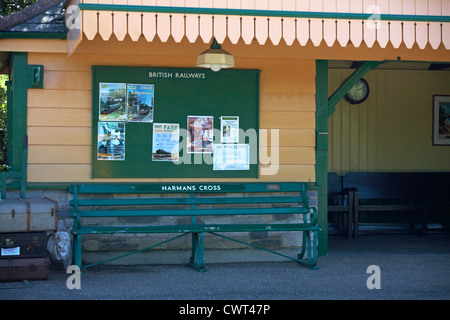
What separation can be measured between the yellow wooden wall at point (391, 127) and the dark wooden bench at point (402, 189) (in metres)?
0.21

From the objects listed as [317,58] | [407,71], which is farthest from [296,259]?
[407,71]

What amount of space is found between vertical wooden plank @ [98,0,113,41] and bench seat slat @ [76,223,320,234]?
199cm

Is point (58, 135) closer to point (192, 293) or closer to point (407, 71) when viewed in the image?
point (192, 293)

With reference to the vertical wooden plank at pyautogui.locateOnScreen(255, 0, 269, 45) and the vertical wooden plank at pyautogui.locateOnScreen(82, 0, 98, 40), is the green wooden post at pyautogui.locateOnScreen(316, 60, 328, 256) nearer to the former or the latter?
the vertical wooden plank at pyautogui.locateOnScreen(255, 0, 269, 45)

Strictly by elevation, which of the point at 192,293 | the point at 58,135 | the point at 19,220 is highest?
the point at 58,135

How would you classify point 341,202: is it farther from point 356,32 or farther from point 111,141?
point 356,32

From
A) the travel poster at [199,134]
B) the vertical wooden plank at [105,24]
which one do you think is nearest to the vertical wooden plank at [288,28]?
the vertical wooden plank at [105,24]

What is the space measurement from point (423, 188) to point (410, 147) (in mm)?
714

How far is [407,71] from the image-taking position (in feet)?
36.3

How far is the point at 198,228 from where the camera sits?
7219 mm

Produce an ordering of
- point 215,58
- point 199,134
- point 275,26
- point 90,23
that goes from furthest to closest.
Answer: point 199,134, point 215,58, point 275,26, point 90,23

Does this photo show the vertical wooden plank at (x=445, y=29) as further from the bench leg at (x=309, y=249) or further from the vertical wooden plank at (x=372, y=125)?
the vertical wooden plank at (x=372, y=125)

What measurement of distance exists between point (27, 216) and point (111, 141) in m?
1.49

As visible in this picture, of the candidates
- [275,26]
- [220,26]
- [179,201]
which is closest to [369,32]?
[275,26]
